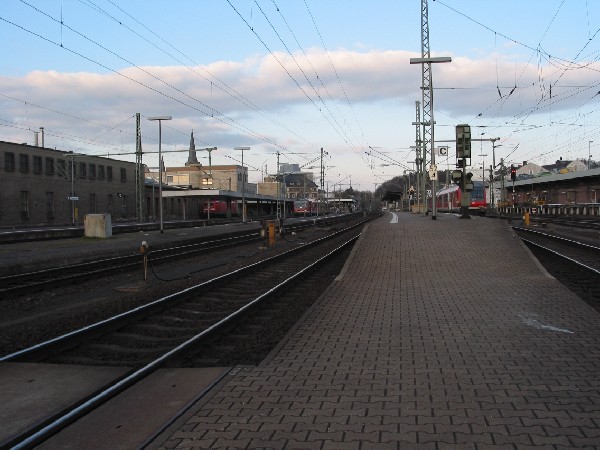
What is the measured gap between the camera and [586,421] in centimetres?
415

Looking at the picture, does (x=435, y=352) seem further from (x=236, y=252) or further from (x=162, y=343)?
(x=236, y=252)

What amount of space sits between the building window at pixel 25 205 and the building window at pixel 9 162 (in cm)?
271

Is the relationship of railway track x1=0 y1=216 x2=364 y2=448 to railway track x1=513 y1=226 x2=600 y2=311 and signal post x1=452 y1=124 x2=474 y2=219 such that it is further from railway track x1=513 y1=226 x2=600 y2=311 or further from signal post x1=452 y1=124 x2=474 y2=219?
signal post x1=452 y1=124 x2=474 y2=219

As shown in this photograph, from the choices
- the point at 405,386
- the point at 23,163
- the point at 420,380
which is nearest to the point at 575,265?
the point at 420,380

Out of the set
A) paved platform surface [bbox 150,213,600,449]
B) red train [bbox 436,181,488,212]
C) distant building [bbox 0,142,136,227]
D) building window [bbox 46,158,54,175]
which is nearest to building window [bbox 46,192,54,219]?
distant building [bbox 0,142,136,227]

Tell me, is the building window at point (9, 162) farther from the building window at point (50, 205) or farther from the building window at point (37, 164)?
the building window at point (50, 205)

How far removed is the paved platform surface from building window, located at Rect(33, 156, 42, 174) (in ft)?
171

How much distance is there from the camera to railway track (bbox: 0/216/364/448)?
525cm

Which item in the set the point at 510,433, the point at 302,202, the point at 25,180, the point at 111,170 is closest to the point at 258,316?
the point at 510,433

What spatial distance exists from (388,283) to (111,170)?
6274 centimetres

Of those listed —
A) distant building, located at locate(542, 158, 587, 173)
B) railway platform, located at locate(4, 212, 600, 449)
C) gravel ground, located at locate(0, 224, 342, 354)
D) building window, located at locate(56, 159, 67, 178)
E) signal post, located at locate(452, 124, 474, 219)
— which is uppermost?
distant building, located at locate(542, 158, 587, 173)

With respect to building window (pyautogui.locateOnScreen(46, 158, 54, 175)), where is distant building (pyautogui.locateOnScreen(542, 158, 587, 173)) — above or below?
above

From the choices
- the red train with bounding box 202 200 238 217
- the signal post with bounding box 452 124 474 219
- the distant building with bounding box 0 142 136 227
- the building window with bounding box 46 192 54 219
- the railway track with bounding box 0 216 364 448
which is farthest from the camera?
the red train with bounding box 202 200 238 217

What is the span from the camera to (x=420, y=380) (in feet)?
17.1
